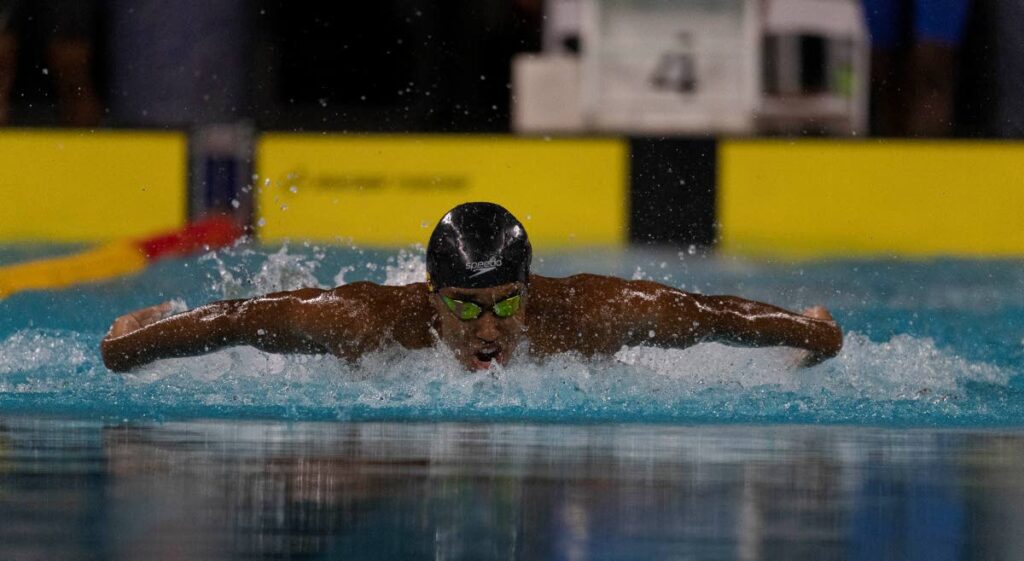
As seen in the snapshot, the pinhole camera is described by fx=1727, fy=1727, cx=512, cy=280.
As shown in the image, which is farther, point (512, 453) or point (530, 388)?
point (530, 388)

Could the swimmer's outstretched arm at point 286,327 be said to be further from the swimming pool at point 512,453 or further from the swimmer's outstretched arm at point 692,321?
the swimmer's outstretched arm at point 692,321

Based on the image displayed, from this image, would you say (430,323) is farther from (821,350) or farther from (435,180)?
(435,180)

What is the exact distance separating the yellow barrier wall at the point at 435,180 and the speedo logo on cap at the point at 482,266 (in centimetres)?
499

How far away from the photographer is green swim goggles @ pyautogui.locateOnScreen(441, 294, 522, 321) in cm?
486

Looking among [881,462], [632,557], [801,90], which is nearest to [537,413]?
[881,462]

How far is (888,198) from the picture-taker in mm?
9727

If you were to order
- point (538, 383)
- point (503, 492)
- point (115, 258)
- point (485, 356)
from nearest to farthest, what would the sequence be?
1. point (503, 492)
2. point (485, 356)
3. point (538, 383)
4. point (115, 258)

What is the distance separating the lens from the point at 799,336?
530 cm

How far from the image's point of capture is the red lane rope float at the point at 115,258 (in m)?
8.16

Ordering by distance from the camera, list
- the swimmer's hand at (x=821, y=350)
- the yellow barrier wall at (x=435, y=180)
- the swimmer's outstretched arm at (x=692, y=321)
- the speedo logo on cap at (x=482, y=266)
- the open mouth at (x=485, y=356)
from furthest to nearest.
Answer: the yellow barrier wall at (x=435, y=180), the swimmer's hand at (x=821, y=350), the swimmer's outstretched arm at (x=692, y=321), the open mouth at (x=485, y=356), the speedo logo on cap at (x=482, y=266)

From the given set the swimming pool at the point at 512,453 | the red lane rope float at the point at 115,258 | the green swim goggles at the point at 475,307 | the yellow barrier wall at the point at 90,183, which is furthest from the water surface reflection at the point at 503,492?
the yellow barrier wall at the point at 90,183

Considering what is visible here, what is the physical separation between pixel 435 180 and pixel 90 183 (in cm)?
199

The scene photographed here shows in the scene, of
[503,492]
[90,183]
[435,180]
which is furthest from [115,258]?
[503,492]

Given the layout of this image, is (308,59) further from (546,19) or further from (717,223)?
(717,223)
